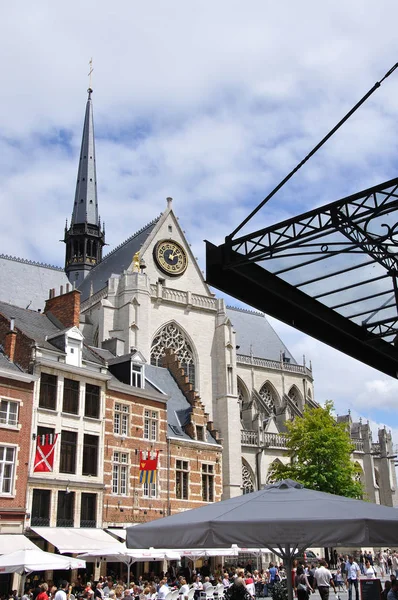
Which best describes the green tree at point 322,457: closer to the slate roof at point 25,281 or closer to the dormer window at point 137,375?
the dormer window at point 137,375

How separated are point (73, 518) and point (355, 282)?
14.2 metres

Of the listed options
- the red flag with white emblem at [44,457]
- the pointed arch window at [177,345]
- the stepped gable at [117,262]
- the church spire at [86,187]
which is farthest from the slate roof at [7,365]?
the church spire at [86,187]

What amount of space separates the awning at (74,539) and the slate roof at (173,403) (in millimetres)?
6128

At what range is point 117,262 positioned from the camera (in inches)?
1551

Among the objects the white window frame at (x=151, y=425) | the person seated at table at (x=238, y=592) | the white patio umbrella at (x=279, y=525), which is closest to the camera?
the white patio umbrella at (x=279, y=525)

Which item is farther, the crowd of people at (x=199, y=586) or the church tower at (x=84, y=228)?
the church tower at (x=84, y=228)

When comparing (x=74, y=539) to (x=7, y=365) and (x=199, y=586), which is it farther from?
(x=7, y=365)

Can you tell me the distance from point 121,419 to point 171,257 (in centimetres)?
1446

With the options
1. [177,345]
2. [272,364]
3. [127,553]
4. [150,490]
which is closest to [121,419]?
[150,490]

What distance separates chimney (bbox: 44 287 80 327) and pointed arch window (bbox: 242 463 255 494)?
610 inches

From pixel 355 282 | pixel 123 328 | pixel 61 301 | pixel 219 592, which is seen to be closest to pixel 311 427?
pixel 123 328

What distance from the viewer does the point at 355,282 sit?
1034cm

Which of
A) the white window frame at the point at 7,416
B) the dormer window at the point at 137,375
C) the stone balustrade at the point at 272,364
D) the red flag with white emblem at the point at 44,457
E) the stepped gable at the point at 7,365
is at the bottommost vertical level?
the red flag with white emblem at the point at 44,457

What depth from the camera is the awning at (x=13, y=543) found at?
Result: 17250mm
